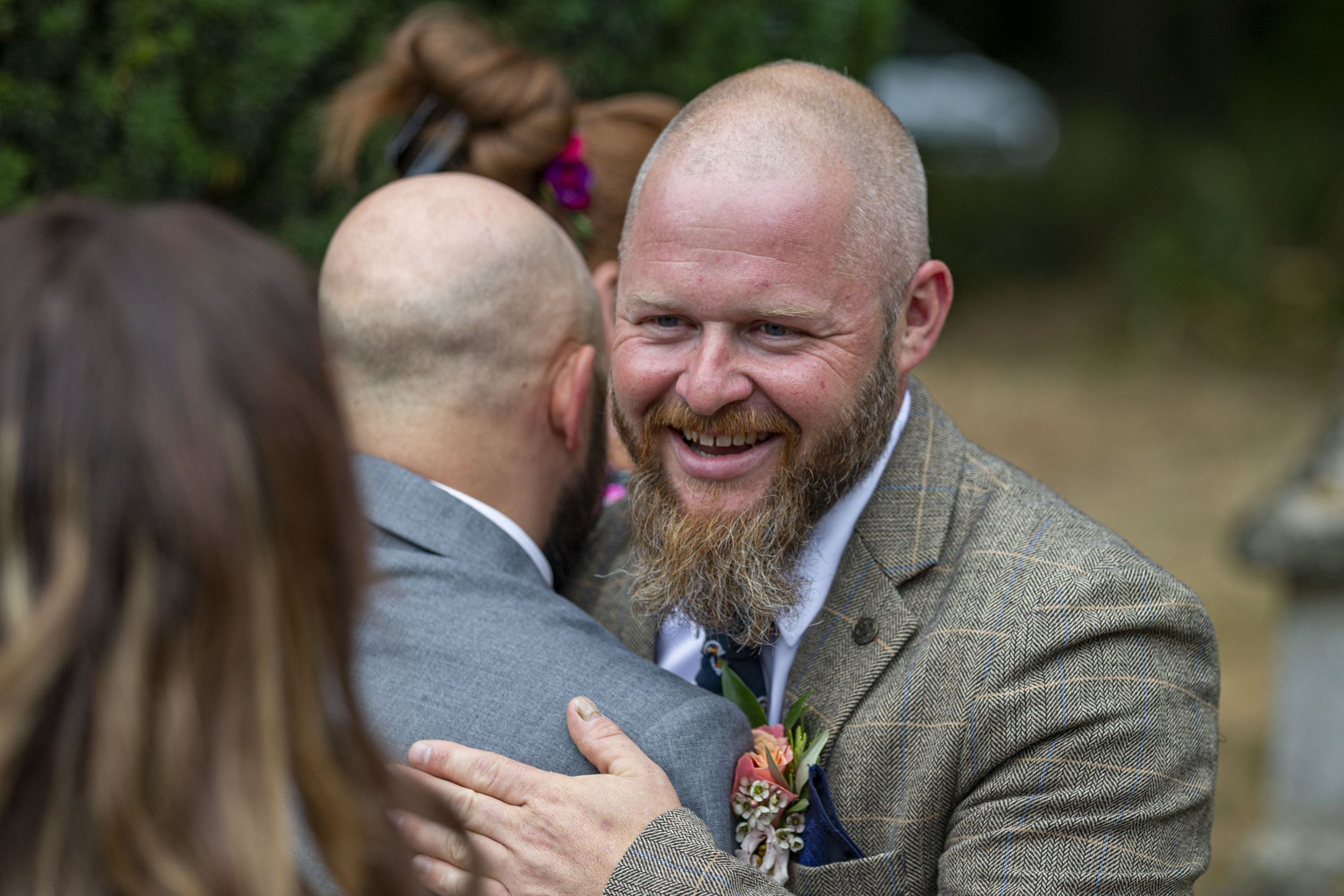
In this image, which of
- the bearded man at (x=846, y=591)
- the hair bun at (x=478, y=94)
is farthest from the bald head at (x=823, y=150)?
the hair bun at (x=478, y=94)

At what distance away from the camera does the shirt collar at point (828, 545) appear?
8.23 ft

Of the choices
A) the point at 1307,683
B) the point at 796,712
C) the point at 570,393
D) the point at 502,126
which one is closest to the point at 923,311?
the point at 570,393

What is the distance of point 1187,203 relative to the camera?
1268 cm

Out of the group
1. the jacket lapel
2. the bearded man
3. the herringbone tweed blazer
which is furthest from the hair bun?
the herringbone tweed blazer

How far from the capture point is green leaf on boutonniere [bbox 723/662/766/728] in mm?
2445

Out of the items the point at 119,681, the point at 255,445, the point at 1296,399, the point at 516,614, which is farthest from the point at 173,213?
the point at 1296,399

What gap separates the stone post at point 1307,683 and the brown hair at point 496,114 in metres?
2.79

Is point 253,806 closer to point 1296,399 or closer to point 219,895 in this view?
point 219,895

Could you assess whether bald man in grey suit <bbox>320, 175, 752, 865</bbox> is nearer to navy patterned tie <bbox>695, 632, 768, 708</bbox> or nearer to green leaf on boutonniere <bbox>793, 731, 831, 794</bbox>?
green leaf on boutonniere <bbox>793, 731, 831, 794</bbox>

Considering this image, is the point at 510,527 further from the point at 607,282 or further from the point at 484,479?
the point at 607,282

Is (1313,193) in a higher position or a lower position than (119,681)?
lower

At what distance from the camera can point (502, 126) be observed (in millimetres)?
3531

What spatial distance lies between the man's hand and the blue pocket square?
34cm

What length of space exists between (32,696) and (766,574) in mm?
1512
